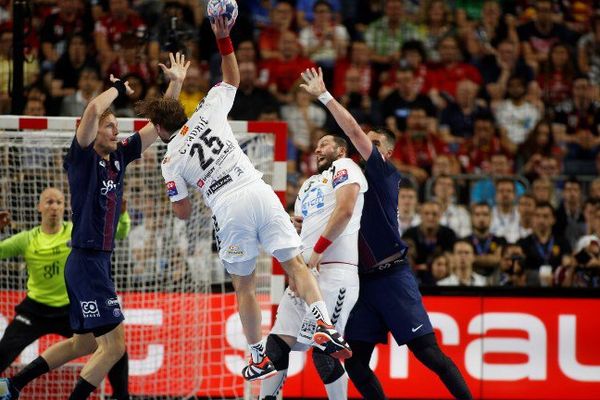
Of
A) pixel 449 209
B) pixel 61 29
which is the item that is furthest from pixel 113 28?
pixel 449 209

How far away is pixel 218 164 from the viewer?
347 inches

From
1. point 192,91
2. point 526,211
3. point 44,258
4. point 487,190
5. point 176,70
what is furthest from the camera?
point 192,91

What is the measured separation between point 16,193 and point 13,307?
1145mm

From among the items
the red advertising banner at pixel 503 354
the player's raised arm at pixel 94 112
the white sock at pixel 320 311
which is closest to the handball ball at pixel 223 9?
the player's raised arm at pixel 94 112

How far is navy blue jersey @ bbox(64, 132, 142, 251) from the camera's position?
912cm

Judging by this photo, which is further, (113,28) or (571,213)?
(113,28)

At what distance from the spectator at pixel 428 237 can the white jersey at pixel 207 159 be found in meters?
4.33

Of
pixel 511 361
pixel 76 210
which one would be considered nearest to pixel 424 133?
pixel 511 361

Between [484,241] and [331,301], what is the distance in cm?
421

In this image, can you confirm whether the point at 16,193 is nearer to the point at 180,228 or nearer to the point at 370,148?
the point at 180,228

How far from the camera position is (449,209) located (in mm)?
13641

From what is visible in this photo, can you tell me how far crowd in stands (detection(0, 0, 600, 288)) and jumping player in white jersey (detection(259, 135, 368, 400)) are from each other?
9.60ft

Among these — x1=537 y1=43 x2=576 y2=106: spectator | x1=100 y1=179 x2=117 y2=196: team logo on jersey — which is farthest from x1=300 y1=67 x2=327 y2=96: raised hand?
x1=537 y1=43 x2=576 y2=106: spectator

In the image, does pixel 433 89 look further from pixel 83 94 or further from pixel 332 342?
pixel 332 342
